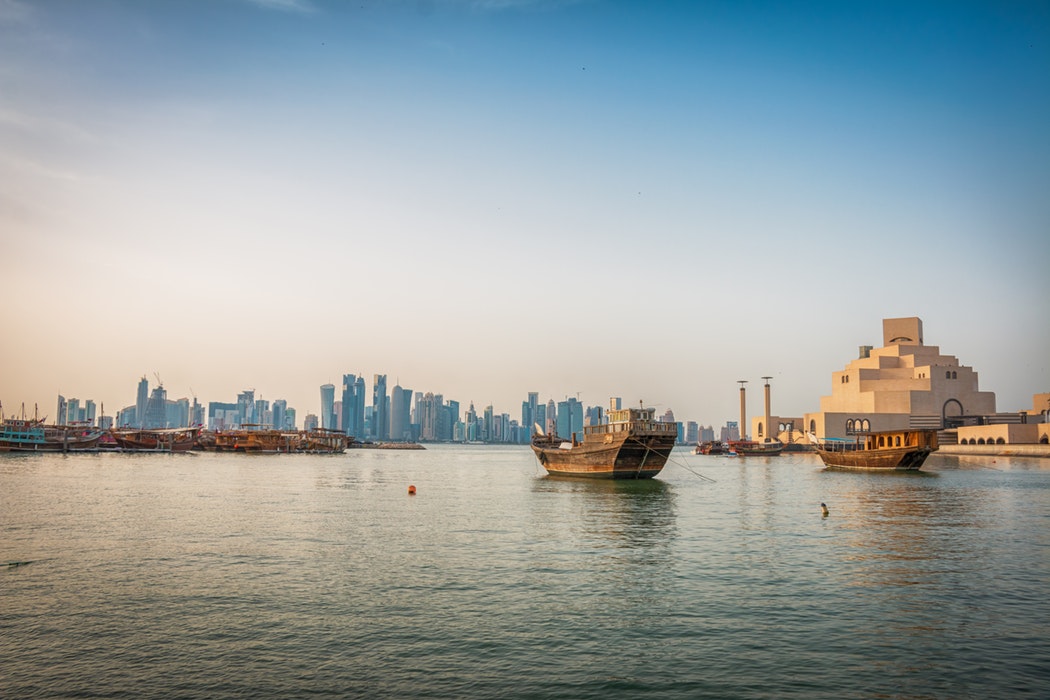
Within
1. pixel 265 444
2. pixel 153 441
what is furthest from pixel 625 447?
pixel 153 441

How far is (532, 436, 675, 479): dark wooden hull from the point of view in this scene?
68.2 m

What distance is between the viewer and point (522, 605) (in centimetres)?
1991

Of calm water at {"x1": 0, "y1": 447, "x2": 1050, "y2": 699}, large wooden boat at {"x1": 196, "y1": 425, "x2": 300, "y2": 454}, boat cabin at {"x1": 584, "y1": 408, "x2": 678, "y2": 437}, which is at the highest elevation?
boat cabin at {"x1": 584, "y1": 408, "x2": 678, "y2": 437}

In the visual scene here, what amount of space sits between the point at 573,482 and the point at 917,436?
47.8m

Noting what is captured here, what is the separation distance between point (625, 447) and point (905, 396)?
132 m

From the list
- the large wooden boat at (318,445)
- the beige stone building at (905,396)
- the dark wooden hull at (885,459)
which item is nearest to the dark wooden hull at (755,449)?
the beige stone building at (905,396)

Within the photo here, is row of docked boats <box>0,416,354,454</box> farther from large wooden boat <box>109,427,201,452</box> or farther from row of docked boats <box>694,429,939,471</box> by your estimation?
row of docked boats <box>694,429,939,471</box>

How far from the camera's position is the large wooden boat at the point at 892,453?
88562 millimetres

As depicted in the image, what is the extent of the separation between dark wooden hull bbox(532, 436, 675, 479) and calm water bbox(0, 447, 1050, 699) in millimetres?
26972

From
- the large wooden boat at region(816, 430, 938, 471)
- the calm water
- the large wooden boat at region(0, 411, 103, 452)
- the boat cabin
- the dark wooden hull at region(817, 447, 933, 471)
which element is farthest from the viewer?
the large wooden boat at region(0, 411, 103, 452)

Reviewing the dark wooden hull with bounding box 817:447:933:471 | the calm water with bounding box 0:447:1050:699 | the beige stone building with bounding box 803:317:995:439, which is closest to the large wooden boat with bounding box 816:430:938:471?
the dark wooden hull with bounding box 817:447:933:471

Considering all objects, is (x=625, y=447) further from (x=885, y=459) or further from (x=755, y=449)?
(x=755, y=449)

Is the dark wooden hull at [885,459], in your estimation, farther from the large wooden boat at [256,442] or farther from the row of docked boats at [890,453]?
the large wooden boat at [256,442]

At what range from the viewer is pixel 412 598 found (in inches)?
814
